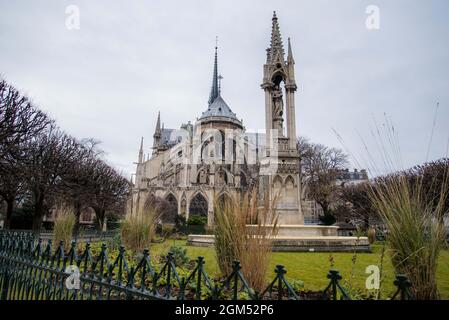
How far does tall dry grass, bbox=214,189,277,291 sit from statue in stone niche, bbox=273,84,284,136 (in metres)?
8.01

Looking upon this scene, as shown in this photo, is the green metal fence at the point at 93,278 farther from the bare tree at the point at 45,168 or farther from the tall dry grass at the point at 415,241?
the bare tree at the point at 45,168

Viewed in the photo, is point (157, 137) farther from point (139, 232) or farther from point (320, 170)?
point (139, 232)

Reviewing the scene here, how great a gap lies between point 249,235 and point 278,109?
9.22 metres

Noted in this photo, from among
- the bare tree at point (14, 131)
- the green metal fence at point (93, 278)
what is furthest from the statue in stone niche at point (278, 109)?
the bare tree at point (14, 131)

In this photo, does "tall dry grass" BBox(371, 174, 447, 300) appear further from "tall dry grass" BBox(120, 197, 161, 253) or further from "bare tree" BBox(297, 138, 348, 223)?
"bare tree" BBox(297, 138, 348, 223)

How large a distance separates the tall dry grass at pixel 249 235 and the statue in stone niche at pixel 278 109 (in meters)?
8.01

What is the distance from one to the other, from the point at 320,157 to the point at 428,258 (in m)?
27.7

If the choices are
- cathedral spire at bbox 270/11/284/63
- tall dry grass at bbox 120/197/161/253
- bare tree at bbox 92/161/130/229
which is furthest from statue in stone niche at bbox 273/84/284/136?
bare tree at bbox 92/161/130/229

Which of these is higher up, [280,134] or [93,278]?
[280,134]

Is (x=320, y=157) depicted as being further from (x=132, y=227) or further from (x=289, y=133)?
(x=132, y=227)

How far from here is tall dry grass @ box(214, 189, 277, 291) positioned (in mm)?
3264

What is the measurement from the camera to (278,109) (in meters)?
11.8
